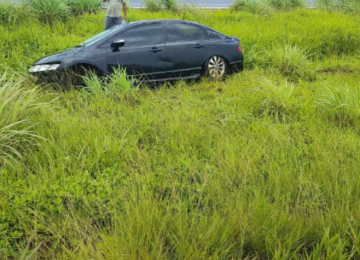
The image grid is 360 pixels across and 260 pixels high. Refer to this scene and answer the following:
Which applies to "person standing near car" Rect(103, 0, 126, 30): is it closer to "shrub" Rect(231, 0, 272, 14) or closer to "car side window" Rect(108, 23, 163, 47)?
"car side window" Rect(108, 23, 163, 47)

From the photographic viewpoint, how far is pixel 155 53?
7613mm

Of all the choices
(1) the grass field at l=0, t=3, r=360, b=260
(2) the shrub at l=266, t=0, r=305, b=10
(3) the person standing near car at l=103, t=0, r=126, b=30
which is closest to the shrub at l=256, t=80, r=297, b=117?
(1) the grass field at l=0, t=3, r=360, b=260

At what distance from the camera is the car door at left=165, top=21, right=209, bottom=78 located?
7.83 metres

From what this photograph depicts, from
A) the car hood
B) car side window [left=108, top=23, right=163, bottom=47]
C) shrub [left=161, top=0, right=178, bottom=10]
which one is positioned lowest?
the car hood

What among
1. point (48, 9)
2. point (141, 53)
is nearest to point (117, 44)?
point (141, 53)

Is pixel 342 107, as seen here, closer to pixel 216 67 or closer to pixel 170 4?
pixel 216 67

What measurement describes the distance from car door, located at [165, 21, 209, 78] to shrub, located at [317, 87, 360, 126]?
10.4 feet

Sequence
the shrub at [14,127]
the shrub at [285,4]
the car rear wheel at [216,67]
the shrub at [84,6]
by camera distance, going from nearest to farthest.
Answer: the shrub at [14,127]
the car rear wheel at [216,67]
the shrub at [84,6]
the shrub at [285,4]

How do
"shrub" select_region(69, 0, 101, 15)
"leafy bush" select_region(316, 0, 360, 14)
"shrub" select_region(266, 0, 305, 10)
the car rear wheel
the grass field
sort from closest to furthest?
the grass field → the car rear wheel → "shrub" select_region(69, 0, 101, 15) → "leafy bush" select_region(316, 0, 360, 14) → "shrub" select_region(266, 0, 305, 10)

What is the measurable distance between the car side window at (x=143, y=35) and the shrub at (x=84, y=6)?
6593mm

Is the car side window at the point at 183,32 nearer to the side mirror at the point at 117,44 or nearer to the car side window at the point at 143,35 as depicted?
the car side window at the point at 143,35

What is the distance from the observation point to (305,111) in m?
5.82

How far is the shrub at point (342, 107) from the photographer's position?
5.28 metres

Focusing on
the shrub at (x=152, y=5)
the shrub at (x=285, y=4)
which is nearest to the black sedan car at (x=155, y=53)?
the shrub at (x=152, y=5)
